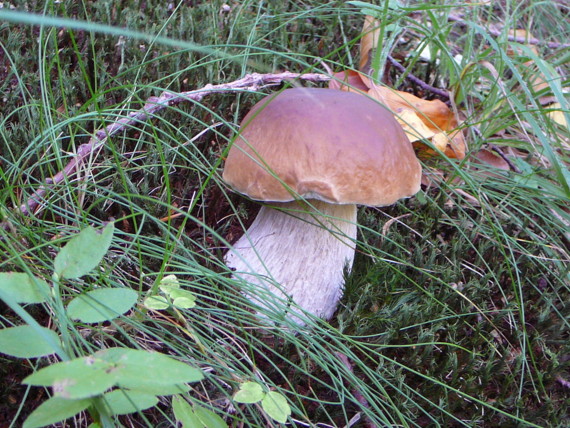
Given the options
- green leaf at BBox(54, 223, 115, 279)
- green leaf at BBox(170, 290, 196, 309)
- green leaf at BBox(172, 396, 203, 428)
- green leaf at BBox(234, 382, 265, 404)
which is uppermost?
green leaf at BBox(54, 223, 115, 279)

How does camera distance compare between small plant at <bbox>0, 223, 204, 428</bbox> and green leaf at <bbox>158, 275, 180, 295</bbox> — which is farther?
green leaf at <bbox>158, 275, 180, 295</bbox>

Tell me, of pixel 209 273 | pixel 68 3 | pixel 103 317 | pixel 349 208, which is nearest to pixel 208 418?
pixel 103 317

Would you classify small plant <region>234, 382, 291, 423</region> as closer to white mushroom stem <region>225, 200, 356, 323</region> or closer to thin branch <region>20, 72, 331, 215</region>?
white mushroom stem <region>225, 200, 356, 323</region>

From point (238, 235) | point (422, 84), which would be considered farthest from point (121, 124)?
point (422, 84)

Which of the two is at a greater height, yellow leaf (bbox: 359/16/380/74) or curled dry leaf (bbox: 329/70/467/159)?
yellow leaf (bbox: 359/16/380/74)

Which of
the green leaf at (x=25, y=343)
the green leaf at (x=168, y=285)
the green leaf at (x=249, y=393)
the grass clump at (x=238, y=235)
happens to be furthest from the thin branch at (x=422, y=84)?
the green leaf at (x=25, y=343)

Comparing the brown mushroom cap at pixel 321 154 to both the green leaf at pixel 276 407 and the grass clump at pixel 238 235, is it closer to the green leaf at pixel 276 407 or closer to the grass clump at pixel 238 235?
the grass clump at pixel 238 235

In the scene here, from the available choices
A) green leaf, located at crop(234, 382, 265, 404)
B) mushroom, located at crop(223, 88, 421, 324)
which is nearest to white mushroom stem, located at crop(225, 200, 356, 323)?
mushroom, located at crop(223, 88, 421, 324)
